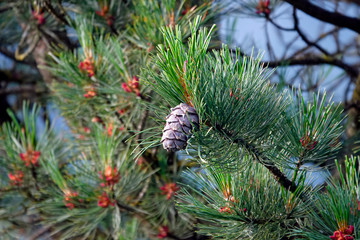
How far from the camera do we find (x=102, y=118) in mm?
922

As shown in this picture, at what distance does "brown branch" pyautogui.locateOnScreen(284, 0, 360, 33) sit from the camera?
0.74 metres

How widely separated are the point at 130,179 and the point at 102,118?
0.47ft

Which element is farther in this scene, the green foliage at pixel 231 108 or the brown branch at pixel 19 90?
the brown branch at pixel 19 90

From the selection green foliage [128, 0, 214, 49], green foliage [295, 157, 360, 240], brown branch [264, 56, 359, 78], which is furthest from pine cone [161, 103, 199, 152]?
brown branch [264, 56, 359, 78]

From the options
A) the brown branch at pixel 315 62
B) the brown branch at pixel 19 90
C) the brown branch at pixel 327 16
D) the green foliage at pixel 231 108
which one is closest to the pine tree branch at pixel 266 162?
the green foliage at pixel 231 108

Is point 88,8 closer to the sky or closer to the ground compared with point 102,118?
closer to the sky

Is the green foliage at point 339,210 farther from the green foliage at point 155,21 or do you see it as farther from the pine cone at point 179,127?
the green foliage at point 155,21

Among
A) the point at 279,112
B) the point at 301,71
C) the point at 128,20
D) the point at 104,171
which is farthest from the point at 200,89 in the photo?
the point at 301,71

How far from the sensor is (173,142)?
0.40 metres

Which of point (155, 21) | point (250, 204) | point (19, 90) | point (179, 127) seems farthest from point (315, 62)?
point (19, 90)

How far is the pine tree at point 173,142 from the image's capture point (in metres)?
0.44

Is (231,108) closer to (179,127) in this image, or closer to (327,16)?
(179,127)

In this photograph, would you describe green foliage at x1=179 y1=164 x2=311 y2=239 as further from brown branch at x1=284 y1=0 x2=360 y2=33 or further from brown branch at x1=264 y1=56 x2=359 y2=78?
brown branch at x1=264 y1=56 x2=359 y2=78

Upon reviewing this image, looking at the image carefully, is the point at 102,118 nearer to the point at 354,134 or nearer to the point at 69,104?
the point at 69,104
